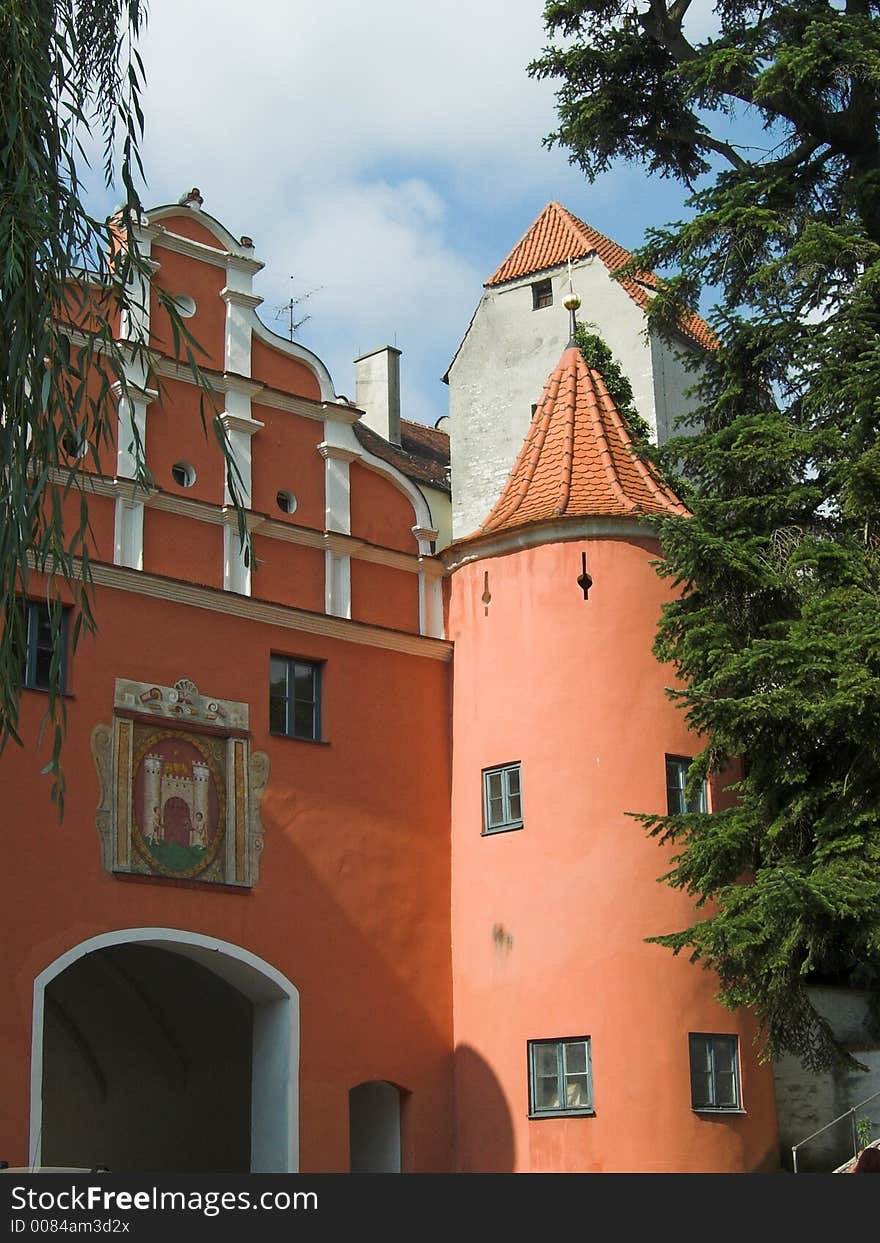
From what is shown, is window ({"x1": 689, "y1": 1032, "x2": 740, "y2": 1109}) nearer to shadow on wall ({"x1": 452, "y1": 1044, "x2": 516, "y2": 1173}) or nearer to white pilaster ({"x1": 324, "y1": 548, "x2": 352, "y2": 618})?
shadow on wall ({"x1": 452, "y1": 1044, "x2": 516, "y2": 1173})

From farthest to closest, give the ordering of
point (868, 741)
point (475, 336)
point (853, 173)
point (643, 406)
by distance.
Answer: point (475, 336) → point (643, 406) → point (853, 173) → point (868, 741)

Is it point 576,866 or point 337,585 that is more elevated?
point 337,585

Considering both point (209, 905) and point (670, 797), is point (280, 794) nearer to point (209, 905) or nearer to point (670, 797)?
point (209, 905)

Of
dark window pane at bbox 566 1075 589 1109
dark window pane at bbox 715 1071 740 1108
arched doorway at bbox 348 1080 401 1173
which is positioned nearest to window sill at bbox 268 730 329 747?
arched doorway at bbox 348 1080 401 1173

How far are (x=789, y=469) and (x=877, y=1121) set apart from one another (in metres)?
6.72

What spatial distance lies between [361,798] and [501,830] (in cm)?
146

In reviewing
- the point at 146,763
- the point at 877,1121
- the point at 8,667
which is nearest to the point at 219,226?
the point at 146,763

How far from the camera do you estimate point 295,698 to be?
1809 cm

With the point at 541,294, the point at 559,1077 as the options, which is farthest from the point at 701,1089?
the point at 541,294

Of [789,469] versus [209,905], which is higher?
[789,469]

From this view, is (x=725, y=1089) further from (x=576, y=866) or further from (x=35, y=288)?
(x=35, y=288)

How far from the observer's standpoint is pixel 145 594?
16.9 metres

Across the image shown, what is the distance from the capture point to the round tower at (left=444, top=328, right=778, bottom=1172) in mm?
17016

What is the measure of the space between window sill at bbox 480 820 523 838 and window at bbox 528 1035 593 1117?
2.10 metres
